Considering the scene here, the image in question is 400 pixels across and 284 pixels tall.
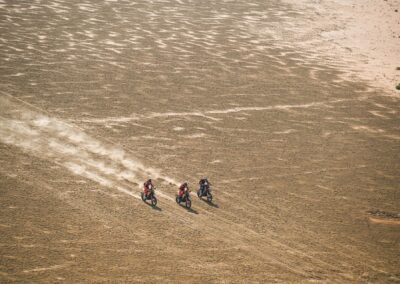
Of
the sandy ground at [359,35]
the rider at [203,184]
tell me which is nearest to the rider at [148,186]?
Answer: the rider at [203,184]

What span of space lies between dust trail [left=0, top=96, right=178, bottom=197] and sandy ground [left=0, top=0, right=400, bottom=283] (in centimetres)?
10

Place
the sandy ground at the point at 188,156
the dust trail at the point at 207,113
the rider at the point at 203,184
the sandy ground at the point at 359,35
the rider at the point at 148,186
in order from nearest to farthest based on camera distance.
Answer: the sandy ground at the point at 188,156 < the rider at the point at 148,186 < the rider at the point at 203,184 < the dust trail at the point at 207,113 < the sandy ground at the point at 359,35

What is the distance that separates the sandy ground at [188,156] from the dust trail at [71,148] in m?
0.10

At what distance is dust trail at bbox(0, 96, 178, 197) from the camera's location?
19938mm

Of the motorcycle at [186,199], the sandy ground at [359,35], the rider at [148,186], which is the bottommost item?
the motorcycle at [186,199]

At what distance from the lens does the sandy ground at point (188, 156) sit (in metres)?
14.9

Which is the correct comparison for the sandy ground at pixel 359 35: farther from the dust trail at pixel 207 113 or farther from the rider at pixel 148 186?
the rider at pixel 148 186

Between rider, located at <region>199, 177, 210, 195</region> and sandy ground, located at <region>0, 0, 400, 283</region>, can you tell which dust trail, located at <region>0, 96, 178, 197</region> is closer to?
sandy ground, located at <region>0, 0, 400, 283</region>

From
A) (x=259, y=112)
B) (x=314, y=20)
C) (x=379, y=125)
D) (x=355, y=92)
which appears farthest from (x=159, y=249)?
(x=314, y=20)

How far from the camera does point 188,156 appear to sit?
72.9 feet

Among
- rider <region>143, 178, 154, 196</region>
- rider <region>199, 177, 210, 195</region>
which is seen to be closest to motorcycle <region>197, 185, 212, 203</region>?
rider <region>199, 177, 210, 195</region>

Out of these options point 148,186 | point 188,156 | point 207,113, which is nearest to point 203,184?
point 148,186

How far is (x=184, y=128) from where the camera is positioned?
2525 cm

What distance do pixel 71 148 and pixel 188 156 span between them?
→ 4.96 m
